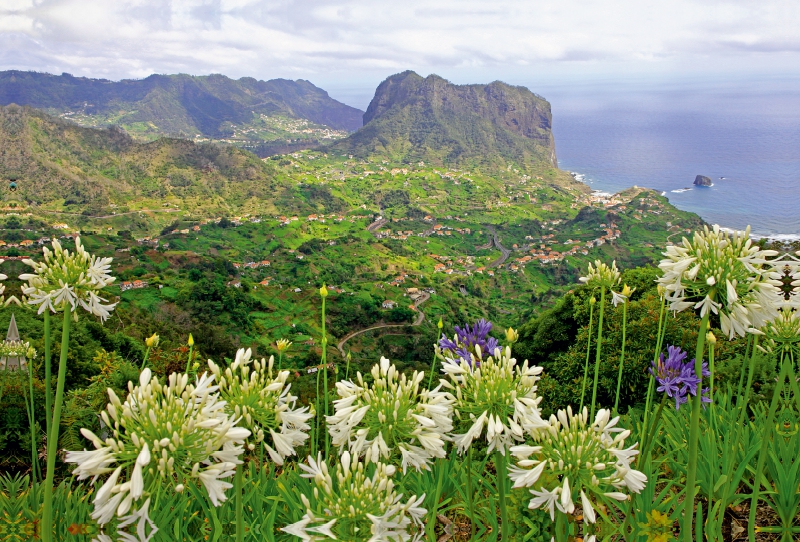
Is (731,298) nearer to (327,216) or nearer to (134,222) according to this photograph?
(134,222)

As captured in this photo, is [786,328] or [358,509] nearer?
[358,509]

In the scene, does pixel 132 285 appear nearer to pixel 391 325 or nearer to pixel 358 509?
pixel 391 325

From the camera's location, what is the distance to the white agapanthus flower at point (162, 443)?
201cm

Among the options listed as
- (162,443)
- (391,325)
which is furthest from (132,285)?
(162,443)

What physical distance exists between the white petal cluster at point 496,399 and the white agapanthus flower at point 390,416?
0.10m

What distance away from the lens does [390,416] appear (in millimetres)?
2566

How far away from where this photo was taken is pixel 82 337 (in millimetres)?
12367

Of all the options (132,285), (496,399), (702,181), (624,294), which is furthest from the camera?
Answer: (702,181)

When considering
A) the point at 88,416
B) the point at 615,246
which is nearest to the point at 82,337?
the point at 88,416

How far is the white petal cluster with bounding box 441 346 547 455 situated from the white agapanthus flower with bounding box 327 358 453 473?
10 centimetres

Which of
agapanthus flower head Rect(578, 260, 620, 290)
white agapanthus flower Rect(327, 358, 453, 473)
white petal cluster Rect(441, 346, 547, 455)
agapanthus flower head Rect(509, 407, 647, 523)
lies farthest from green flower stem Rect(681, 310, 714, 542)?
agapanthus flower head Rect(578, 260, 620, 290)

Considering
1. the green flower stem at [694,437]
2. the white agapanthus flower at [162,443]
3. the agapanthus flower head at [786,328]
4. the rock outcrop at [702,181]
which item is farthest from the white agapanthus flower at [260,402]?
the rock outcrop at [702,181]

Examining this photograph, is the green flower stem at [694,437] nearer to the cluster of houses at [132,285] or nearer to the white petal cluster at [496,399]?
the white petal cluster at [496,399]

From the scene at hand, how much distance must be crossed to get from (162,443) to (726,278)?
8.54 ft
